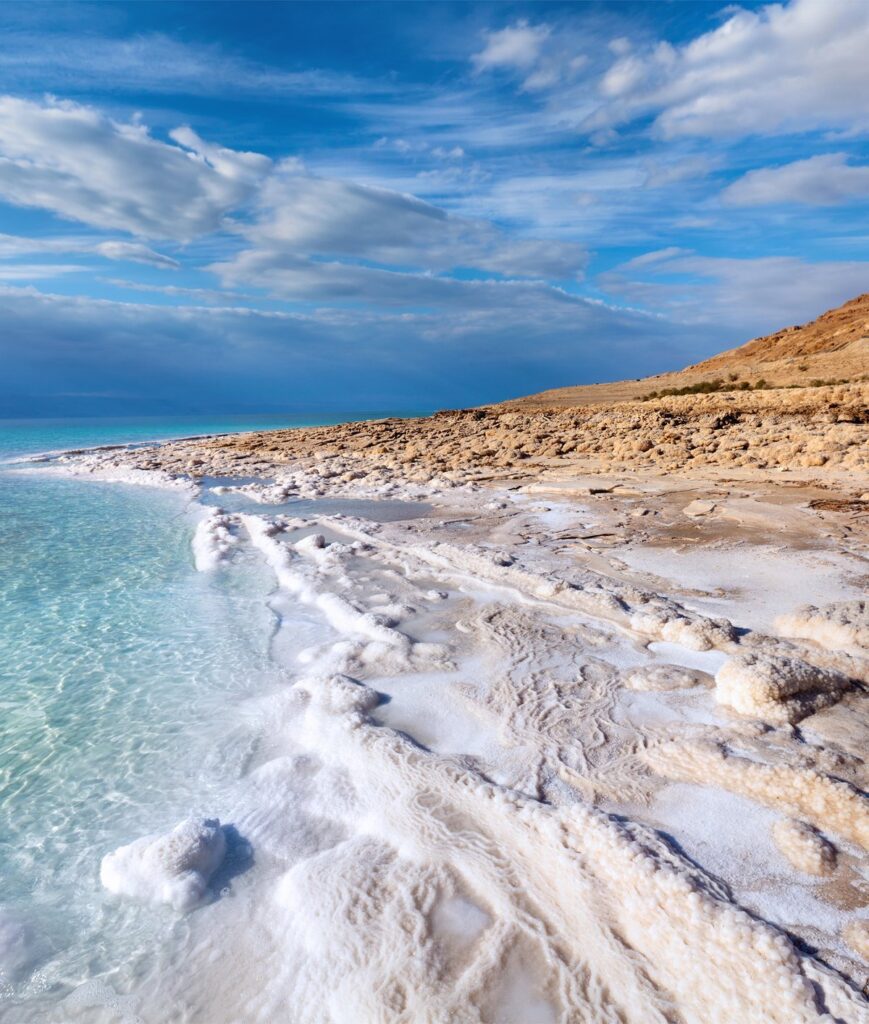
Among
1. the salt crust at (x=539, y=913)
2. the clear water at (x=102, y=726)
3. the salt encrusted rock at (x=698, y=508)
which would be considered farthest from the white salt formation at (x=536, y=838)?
the salt encrusted rock at (x=698, y=508)

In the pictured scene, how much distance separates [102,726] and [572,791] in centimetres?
285

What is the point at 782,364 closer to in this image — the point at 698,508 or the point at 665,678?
the point at 698,508

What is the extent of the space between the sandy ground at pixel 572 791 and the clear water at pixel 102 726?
1.11 ft

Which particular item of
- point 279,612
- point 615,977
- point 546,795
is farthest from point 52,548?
point 615,977

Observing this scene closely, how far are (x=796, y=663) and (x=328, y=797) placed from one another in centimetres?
Result: 260

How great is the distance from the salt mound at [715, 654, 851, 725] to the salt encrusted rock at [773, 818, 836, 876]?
2.42 ft

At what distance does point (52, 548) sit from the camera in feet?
26.5

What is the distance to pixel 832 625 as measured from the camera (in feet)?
12.2

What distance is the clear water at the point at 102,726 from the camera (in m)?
2.20

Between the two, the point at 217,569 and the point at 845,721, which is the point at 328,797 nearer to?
the point at 845,721

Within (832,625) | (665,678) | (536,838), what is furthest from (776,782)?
(832,625)

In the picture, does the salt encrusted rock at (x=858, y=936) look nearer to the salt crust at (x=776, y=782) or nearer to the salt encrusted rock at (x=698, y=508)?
the salt crust at (x=776, y=782)

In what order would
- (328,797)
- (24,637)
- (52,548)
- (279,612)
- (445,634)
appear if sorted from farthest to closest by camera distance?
(52,548) < (279,612) < (24,637) < (445,634) < (328,797)

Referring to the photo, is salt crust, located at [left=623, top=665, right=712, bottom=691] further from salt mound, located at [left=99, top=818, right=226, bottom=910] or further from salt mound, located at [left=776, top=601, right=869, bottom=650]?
salt mound, located at [left=99, top=818, right=226, bottom=910]
